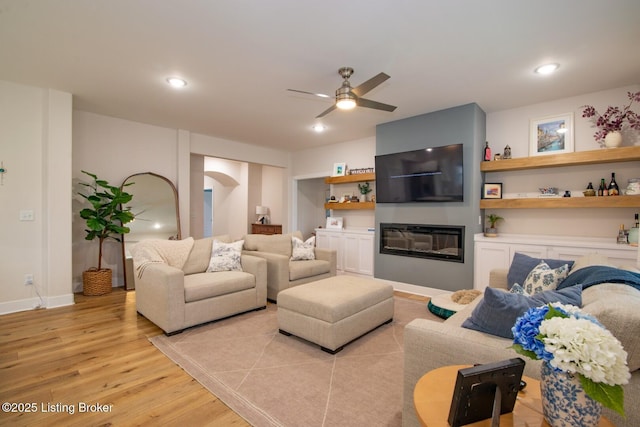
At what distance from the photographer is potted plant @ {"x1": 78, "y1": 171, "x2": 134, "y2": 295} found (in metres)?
4.17

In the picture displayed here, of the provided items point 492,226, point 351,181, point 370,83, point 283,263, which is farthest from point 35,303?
point 492,226

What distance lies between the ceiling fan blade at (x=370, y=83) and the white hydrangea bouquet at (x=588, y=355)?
7.27 ft

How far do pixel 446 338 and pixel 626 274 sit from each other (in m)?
1.07

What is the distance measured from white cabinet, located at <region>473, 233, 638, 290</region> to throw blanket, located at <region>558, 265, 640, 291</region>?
1831 millimetres

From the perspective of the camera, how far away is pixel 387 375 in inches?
89.7

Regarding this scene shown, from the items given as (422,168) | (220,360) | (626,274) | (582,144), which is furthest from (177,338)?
(582,144)

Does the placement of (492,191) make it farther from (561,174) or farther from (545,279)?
(545,279)

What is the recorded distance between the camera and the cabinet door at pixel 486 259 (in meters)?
3.82

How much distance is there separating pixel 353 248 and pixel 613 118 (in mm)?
3889

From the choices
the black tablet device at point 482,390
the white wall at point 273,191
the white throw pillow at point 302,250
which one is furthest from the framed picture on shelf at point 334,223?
the black tablet device at point 482,390

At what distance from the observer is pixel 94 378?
7.30 feet

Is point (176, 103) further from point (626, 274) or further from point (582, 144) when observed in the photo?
point (582, 144)

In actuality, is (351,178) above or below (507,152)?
below

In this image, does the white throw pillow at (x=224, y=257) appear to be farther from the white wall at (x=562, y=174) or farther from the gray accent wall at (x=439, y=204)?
the white wall at (x=562, y=174)
